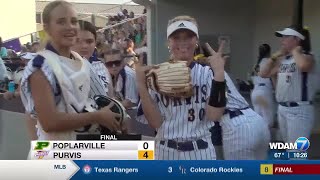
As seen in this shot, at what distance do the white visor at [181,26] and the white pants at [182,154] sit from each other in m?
0.50

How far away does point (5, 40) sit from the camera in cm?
171

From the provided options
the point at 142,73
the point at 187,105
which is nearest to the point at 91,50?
the point at 142,73

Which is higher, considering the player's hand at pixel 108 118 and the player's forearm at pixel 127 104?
the player's forearm at pixel 127 104

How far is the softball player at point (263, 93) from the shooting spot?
1.64 metres

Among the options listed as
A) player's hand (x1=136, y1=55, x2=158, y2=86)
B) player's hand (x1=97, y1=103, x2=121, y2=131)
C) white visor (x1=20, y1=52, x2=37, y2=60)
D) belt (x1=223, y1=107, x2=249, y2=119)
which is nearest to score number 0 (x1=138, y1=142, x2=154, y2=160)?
player's hand (x1=97, y1=103, x2=121, y2=131)

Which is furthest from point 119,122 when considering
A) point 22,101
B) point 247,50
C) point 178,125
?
point 247,50

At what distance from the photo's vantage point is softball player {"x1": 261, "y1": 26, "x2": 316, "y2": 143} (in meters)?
1.64

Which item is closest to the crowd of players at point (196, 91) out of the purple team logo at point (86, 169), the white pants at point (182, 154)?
the white pants at point (182, 154)

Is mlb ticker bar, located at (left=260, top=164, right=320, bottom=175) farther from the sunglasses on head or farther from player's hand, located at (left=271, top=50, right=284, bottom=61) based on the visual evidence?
the sunglasses on head

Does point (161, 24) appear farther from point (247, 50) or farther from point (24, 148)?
point (24, 148)

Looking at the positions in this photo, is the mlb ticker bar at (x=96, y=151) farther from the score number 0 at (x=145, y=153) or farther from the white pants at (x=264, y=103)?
the white pants at (x=264, y=103)

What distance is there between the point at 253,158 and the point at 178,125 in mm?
377

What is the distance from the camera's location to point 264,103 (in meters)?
1.71

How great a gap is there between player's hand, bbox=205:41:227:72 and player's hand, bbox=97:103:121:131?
0.46m
